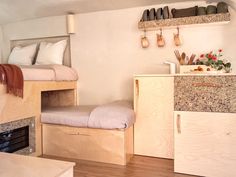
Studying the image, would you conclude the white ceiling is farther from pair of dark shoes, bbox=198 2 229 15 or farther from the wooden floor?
the wooden floor

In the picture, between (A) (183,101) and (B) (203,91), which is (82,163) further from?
(B) (203,91)

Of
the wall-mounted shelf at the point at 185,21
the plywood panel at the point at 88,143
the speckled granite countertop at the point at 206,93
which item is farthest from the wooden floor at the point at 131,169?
the wall-mounted shelf at the point at 185,21

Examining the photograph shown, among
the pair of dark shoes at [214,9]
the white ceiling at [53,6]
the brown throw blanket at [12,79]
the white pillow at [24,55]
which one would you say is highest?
the white ceiling at [53,6]

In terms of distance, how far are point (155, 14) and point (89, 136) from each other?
62.1 inches

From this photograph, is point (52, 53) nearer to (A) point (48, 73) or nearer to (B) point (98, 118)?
(A) point (48, 73)

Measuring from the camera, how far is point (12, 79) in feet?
7.06

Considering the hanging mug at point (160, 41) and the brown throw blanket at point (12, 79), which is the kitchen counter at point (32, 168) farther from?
the hanging mug at point (160, 41)

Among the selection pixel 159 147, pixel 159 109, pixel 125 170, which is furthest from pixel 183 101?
pixel 125 170

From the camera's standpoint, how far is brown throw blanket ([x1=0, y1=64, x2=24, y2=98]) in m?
2.11

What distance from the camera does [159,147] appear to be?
2445mm

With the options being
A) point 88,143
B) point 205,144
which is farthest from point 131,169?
point 205,144

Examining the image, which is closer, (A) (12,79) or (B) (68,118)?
(A) (12,79)

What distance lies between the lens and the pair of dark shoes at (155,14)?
2596mm

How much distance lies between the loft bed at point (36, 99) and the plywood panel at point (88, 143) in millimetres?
164
